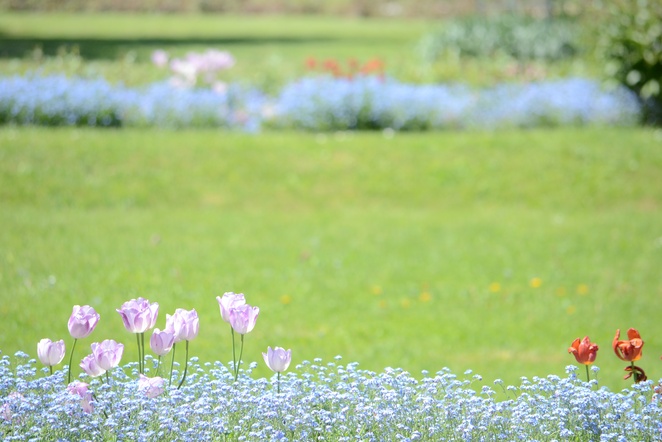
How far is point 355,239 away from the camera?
832 centimetres

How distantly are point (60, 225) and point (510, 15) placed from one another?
14795 mm

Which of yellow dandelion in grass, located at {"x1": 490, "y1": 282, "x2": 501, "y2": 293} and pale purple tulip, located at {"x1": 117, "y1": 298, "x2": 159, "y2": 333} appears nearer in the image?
pale purple tulip, located at {"x1": 117, "y1": 298, "x2": 159, "y2": 333}

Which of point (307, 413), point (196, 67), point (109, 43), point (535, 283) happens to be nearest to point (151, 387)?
point (307, 413)

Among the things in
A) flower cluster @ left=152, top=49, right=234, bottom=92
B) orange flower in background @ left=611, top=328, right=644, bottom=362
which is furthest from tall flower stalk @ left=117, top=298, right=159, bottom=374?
flower cluster @ left=152, top=49, right=234, bottom=92

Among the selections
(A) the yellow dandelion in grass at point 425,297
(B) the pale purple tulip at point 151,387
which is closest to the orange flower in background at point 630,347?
(B) the pale purple tulip at point 151,387

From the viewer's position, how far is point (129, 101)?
11.4m

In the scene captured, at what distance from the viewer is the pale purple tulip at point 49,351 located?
3.13 meters

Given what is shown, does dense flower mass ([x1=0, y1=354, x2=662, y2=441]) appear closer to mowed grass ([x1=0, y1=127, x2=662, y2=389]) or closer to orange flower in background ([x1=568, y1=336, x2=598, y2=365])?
orange flower in background ([x1=568, y1=336, x2=598, y2=365])

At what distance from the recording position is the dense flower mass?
9.82ft

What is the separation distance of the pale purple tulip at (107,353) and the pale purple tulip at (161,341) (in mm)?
112

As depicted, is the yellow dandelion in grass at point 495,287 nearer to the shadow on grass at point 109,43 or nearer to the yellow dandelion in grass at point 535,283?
the yellow dandelion in grass at point 535,283

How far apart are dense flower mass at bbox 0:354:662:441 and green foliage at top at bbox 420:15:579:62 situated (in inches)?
599

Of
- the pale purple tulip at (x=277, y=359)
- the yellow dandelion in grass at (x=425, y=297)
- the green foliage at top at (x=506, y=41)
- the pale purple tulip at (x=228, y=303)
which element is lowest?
the pale purple tulip at (x=277, y=359)

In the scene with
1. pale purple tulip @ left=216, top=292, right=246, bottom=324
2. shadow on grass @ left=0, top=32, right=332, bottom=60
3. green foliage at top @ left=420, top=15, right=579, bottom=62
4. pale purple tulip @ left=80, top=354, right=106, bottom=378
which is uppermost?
shadow on grass @ left=0, top=32, right=332, bottom=60
